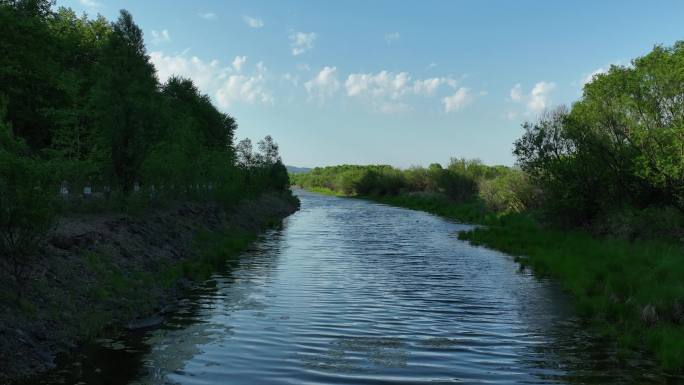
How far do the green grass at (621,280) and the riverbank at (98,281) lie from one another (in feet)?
43.9

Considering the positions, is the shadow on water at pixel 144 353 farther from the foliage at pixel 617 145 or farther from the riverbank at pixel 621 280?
the foliage at pixel 617 145

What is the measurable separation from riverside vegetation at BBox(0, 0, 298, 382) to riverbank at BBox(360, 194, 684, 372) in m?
14.1

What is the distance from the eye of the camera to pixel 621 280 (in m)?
19.1

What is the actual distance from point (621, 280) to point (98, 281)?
1778cm

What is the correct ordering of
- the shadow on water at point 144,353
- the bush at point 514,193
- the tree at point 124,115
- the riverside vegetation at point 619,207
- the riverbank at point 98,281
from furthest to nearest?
1. the bush at point 514,193
2. the tree at point 124,115
3. the riverside vegetation at point 619,207
4. the riverbank at point 98,281
5. the shadow on water at point 144,353

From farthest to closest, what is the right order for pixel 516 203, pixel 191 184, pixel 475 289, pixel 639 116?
pixel 516 203
pixel 191 184
pixel 639 116
pixel 475 289

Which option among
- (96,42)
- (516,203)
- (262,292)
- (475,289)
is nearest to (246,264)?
(262,292)

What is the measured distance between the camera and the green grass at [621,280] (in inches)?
549

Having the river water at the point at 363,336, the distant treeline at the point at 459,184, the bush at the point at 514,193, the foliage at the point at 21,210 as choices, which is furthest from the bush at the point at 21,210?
the distant treeline at the point at 459,184

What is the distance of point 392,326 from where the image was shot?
15875mm

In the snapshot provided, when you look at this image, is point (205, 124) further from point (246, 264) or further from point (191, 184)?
point (246, 264)

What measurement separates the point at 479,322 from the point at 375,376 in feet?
20.6

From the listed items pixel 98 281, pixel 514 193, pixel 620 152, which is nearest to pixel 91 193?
pixel 98 281

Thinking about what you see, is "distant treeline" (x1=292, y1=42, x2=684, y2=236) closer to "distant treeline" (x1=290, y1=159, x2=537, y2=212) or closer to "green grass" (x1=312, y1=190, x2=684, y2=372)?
"green grass" (x1=312, y1=190, x2=684, y2=372)
